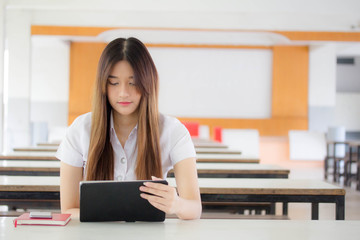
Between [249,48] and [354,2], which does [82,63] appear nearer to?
[249,48]

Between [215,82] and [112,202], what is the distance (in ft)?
33.6

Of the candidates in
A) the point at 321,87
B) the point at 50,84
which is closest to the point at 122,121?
the point at 321,87

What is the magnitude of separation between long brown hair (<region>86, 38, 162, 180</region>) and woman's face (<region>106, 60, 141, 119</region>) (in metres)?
0.02

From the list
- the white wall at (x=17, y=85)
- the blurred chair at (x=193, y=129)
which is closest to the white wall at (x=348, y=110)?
the blurred chair at (x=193, y=129)

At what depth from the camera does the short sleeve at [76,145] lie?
1693 mm

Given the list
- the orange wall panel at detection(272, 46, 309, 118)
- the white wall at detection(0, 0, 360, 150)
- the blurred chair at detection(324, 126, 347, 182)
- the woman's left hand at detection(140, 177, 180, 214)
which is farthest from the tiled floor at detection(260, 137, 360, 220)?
the woman's left hand at detection(140, 177, 180, 214)

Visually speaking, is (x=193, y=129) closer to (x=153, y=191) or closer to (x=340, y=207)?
(x=340, y=207)

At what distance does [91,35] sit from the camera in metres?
9.12

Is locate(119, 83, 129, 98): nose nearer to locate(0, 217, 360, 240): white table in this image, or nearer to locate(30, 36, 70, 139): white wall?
locate(0, 217, 360, 240): white table

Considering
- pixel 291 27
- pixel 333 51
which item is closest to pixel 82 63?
pixel 291 27

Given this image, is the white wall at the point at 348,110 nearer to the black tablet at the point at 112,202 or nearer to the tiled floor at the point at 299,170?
the tiled floor at the point at 299,170

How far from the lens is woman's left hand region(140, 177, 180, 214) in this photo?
4.29 ft

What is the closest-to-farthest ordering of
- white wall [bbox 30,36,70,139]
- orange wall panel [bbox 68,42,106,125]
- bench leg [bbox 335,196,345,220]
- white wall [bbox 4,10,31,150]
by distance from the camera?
bench leg [bbox 335,196,345,220], white wall [bbox 4,10,31,150], orange wall panel [bbox 68,42,106,125], white wall [bbox 30,36,70,139]

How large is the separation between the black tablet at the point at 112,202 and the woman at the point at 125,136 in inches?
11.7
